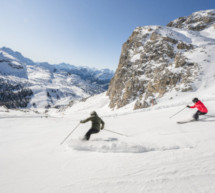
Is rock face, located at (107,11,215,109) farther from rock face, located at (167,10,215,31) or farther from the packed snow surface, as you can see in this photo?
the packed snow surface

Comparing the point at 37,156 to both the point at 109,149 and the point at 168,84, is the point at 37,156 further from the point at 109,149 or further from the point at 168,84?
the point at 168,84

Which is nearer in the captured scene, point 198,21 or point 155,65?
point 155,65

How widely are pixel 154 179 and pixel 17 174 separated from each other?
4036mm

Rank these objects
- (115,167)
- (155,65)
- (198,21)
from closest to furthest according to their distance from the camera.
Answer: (115,167), (155,65), (198,21)

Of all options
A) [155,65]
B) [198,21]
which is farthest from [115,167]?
[198,21]

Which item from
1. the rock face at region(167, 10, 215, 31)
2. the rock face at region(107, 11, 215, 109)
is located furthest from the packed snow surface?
the rock face at region(167, 10, 215, 31)

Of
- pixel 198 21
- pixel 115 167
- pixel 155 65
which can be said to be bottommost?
pixel 115 167

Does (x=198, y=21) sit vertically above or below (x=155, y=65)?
above

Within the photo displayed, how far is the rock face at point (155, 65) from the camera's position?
117 ft

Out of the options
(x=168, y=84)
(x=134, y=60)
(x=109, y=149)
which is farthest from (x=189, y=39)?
(x=109, y=149)

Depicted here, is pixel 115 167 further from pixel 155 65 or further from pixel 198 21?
pixel 198 21

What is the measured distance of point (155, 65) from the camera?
49.9m

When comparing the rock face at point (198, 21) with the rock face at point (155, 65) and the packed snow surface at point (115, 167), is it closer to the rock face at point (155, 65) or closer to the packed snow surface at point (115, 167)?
the rock face at point (155, 65)

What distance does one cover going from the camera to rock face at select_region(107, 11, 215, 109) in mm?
35812
